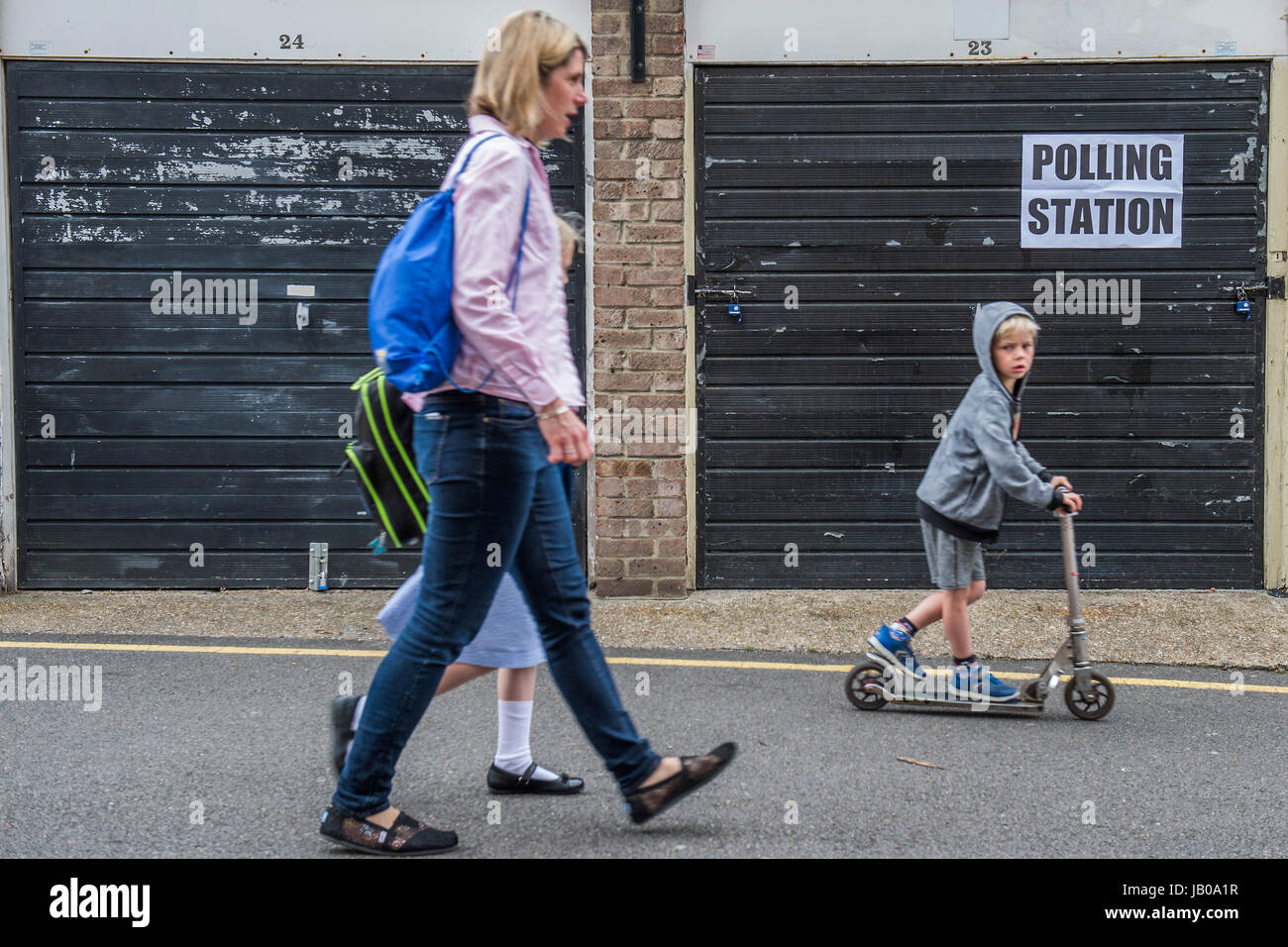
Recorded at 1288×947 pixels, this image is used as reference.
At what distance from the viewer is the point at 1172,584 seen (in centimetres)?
Answer: 713

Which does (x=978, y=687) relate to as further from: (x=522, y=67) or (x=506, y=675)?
(x=522, y=67)

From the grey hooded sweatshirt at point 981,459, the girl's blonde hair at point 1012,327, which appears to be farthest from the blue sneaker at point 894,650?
the girl's blonde hair at point 1012,327

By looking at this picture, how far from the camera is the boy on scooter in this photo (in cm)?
465

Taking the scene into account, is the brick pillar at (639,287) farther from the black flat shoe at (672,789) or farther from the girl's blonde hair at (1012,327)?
the black flat shoe at (672,789)

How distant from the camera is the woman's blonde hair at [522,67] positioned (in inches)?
128

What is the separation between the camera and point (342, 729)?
3711 mm

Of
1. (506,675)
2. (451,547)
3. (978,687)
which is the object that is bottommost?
(978,687)

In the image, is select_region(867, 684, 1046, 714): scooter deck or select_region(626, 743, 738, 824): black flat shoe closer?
select_region(626, 743, 738, 824): black flat shoe

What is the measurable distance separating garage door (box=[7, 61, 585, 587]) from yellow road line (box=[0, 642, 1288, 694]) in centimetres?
136

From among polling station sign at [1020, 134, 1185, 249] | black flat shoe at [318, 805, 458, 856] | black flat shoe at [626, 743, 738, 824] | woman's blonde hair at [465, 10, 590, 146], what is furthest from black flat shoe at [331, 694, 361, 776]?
polling station sign at [1020, 134, 1185, 249]

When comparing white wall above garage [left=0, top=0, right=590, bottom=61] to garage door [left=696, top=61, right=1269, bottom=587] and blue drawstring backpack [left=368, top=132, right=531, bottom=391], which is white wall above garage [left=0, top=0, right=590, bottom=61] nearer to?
garage door [left=696, top=61, right=1269, bottom=587]

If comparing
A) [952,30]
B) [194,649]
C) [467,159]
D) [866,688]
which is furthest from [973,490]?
[194,649]

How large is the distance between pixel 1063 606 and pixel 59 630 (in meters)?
5.18

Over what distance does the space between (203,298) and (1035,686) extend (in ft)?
16.5
